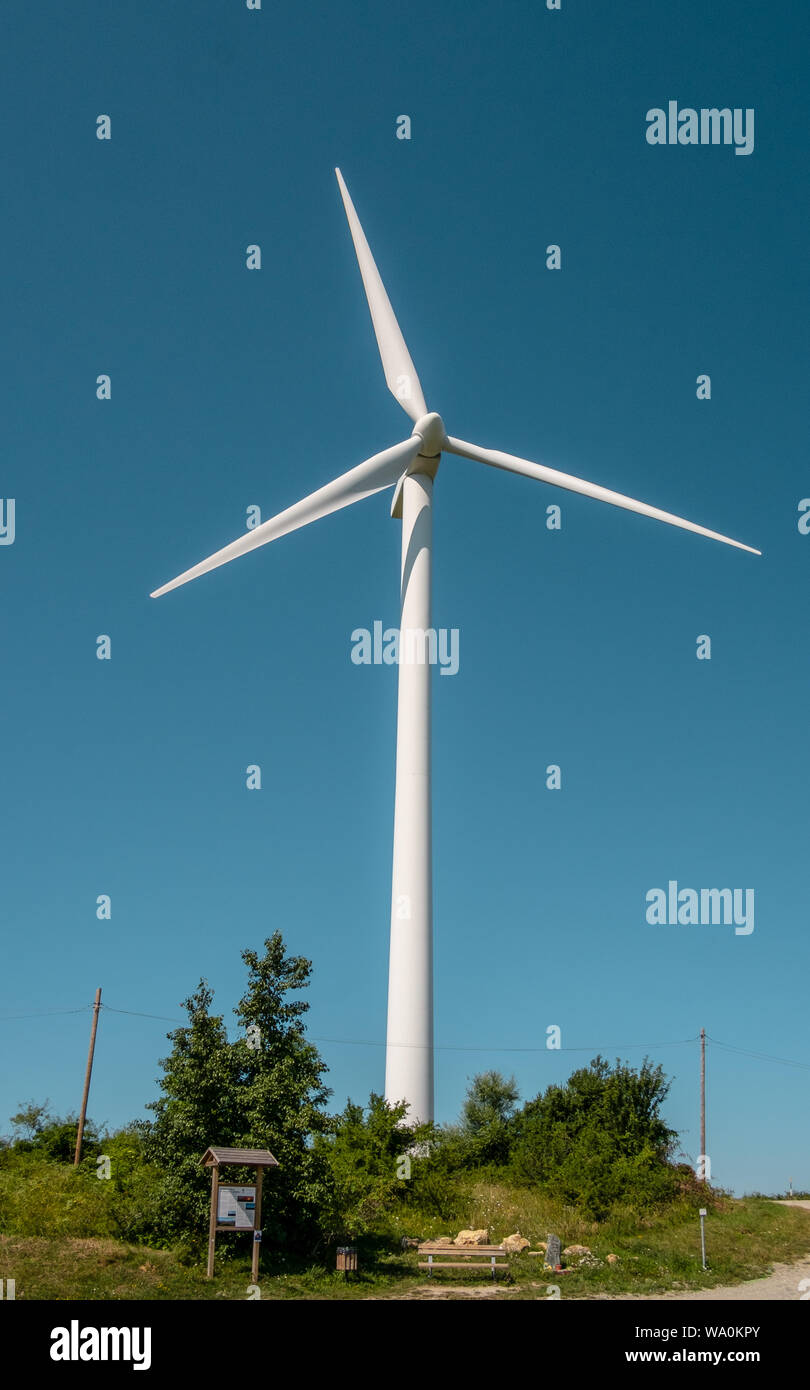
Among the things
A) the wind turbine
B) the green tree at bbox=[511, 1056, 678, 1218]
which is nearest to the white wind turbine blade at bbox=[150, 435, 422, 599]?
the wind turbine

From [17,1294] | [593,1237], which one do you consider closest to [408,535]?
[593,1237]

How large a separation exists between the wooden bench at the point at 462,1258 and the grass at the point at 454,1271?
307 millimetres

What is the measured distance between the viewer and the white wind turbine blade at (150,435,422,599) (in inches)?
1419

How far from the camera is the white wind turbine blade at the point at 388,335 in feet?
158

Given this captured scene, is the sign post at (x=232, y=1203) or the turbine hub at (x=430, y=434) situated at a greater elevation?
the turbine hub at (x=430, y=434)

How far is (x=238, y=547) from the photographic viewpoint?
36656 millimetres

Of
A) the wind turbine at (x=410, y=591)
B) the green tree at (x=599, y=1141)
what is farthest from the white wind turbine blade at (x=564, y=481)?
the green tree at (x=599, y=1141)

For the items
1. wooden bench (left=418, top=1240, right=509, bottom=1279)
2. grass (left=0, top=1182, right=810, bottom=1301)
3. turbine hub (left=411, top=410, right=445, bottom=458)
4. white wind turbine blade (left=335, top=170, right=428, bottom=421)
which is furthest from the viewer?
white wind turbine blade (left=335, top=170, right=428, bottom=421)

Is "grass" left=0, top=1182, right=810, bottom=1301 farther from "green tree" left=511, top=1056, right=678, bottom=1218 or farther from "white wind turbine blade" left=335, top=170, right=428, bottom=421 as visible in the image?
"white wind turbine blade" left=335, top=170, right=428, bottom=421

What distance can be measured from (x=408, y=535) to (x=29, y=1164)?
2742cm

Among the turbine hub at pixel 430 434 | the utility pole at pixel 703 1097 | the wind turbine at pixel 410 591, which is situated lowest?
the utility pole at pixel 703 1097

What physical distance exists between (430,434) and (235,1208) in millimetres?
31196

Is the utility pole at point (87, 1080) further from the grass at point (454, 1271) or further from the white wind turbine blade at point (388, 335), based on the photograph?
the white wind turbine blade at point (388, 335)

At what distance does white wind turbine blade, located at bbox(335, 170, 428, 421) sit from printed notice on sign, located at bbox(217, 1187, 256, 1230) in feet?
109
